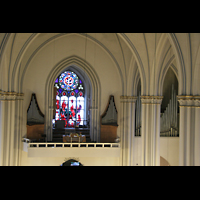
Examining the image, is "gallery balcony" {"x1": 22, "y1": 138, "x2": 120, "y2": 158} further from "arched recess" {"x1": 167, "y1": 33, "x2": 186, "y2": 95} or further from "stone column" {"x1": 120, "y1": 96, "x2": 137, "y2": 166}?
"arched recess" {"x1": 167, "y1": 33, "x2": 186, "y2": 95}

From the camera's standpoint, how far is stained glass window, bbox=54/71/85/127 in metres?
20.6

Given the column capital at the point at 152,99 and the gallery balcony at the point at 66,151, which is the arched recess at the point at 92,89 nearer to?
the gallery balcony at the point at 66,151

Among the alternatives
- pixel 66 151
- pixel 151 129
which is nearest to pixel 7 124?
pixel 66 151

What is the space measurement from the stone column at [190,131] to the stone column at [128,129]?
25.4ft

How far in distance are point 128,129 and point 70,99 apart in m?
5.44

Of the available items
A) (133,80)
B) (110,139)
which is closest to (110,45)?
(133,80)

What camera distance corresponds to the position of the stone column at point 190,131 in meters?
9.34

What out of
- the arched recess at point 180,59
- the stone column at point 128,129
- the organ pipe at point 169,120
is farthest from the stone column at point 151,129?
the organ pipe at point 169,120

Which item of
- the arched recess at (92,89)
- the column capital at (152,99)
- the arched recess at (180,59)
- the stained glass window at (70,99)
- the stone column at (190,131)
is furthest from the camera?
the stained glass window at (70,99)

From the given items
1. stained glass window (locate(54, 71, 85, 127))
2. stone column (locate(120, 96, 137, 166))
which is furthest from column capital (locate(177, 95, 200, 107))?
stained glass window (locate(54, 71, 85, 127))

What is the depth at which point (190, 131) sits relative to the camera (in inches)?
373
